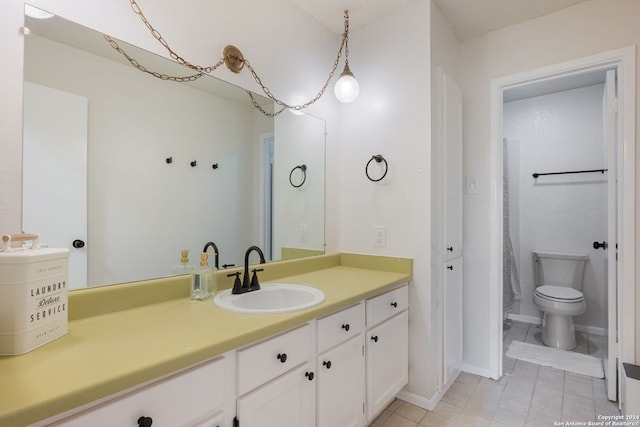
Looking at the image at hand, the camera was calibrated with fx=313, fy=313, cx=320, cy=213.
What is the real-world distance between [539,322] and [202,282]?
348 cm

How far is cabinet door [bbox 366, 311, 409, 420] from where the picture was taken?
1.54 meters

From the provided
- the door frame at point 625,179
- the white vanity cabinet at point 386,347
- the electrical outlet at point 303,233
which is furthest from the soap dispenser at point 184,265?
the door frame at point 625,179

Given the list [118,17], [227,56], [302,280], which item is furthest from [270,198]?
[118,17]

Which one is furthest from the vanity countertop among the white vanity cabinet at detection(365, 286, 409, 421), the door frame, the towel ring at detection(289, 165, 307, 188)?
the door frame

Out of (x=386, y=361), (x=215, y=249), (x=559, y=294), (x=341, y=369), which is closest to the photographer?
(x=341, y=369)

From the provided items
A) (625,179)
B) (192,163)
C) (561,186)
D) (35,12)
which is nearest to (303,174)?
(192,163)

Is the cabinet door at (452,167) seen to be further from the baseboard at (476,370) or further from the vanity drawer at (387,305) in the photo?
the baseboard at (476,370)

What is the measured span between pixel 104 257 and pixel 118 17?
0.89 m

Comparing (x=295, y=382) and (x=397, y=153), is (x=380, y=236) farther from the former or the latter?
(x=295, y=382)

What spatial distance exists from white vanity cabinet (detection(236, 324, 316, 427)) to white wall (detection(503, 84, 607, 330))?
3.11m

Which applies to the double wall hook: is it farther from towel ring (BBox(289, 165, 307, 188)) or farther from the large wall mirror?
towel ring (BBox(289, 165, 307, 188))

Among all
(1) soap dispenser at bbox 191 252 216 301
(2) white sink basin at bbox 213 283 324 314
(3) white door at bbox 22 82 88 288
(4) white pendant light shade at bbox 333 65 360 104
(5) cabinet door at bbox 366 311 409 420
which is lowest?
(5) cabinet door at bbox 366 311 409 420

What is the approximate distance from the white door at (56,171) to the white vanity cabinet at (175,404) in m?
0.57

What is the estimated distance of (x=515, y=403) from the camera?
6.23 ft
